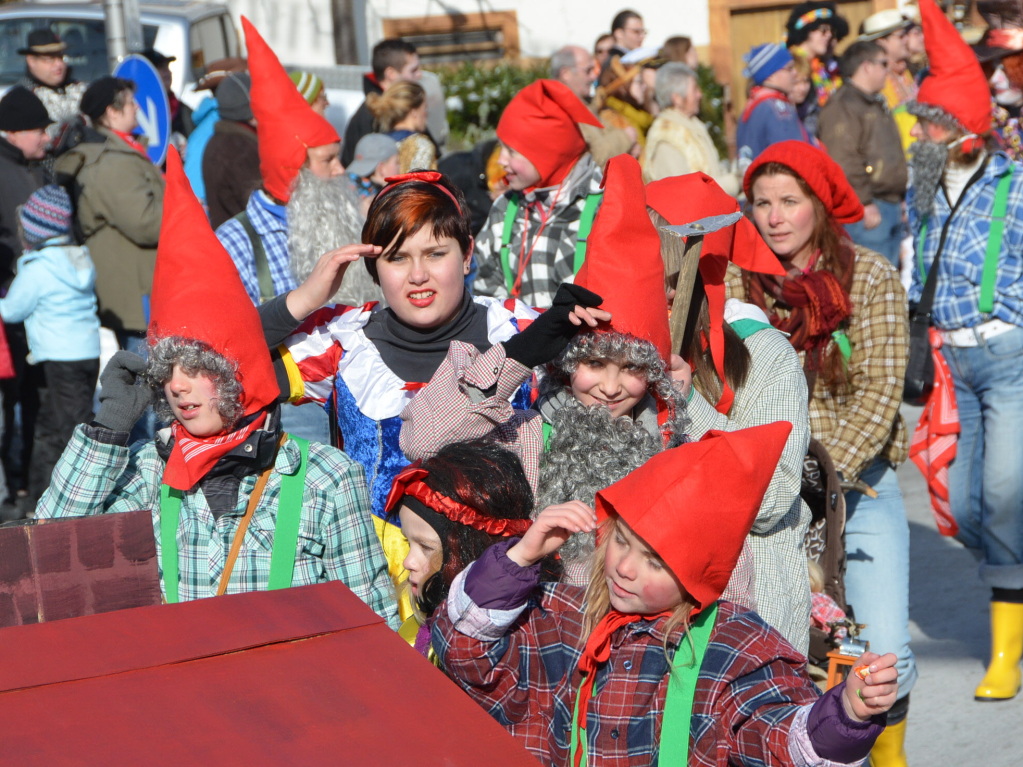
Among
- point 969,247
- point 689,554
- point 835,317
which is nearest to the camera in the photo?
point 689,554

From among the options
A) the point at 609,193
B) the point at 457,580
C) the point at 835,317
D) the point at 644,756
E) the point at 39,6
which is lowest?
the point at 644,756

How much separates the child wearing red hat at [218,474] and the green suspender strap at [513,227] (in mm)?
2046

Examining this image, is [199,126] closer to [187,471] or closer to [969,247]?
[969,247]

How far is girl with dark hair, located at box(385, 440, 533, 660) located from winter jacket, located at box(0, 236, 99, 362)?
13.6 ft

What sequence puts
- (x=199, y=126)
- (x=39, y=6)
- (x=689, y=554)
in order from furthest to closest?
1. (x=39, y=6)
2. (x=199, y=126)
3. (x=689, y=554)

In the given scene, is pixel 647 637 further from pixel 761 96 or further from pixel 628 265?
pixel 761 96

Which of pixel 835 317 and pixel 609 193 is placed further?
pixel 835 317

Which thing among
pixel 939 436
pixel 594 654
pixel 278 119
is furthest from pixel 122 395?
pixel 939 436

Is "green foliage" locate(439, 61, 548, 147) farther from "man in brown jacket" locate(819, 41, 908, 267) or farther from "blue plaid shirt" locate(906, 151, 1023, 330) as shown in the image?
"blue plaid shirt" locate(906, 151, 1023, 330)

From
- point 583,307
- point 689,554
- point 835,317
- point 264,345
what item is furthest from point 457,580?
point 835,317

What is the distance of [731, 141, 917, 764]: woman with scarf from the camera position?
4203mm

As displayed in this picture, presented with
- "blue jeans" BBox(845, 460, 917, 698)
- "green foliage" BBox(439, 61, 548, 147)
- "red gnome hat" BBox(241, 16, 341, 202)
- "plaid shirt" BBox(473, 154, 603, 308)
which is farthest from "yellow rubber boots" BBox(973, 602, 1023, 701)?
"green foliage" BBox(439, 61, 548, 147)

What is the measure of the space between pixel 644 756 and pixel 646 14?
52.9ft

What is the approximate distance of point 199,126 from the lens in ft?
28.8
